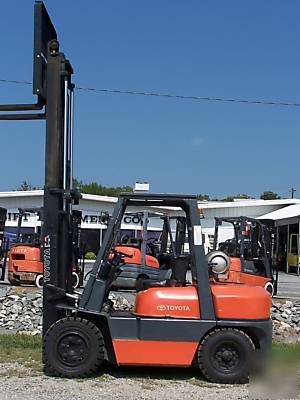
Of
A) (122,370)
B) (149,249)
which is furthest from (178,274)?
(149,249)

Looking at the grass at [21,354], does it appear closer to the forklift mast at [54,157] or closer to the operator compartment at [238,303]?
the forklift mast at [54,157]

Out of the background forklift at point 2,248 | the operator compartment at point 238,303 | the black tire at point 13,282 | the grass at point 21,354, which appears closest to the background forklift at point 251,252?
the black tire at point 13,282

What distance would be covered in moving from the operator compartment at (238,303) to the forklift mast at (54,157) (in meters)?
2.07

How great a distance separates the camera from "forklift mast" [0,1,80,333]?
8180mm

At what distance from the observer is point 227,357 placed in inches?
298

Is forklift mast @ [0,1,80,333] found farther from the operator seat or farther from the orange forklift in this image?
the orange forklift

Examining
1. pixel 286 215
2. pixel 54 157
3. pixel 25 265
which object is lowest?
pixel 25 265

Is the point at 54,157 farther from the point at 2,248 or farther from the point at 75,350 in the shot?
the point at 2,248

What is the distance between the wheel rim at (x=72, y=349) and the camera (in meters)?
7.57

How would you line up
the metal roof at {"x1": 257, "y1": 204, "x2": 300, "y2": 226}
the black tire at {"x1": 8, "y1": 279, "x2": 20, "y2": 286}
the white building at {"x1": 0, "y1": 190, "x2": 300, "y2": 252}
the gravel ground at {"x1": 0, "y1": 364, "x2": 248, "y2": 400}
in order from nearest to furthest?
the gravel ground at {"x1": 0, "y1": 364, "x2": 248, "y2": 400}
the black tire at {"x1": 8, "y1": 279, "x2": 20, "y2": 286}
the metal roof at {"x1": 257, "y1": 204, "x2": 300, "y2": 226}
the white building at {"x1": 0, "y1": 190, "x2": 300, "y2": 252}

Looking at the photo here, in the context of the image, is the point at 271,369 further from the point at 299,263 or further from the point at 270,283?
the point at 299,263

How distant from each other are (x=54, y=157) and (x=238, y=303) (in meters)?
3.14

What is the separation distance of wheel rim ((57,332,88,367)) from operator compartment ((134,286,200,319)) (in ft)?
2.58

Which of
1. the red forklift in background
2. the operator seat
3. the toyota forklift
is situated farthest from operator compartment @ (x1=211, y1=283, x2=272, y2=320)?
the red forklift in background
